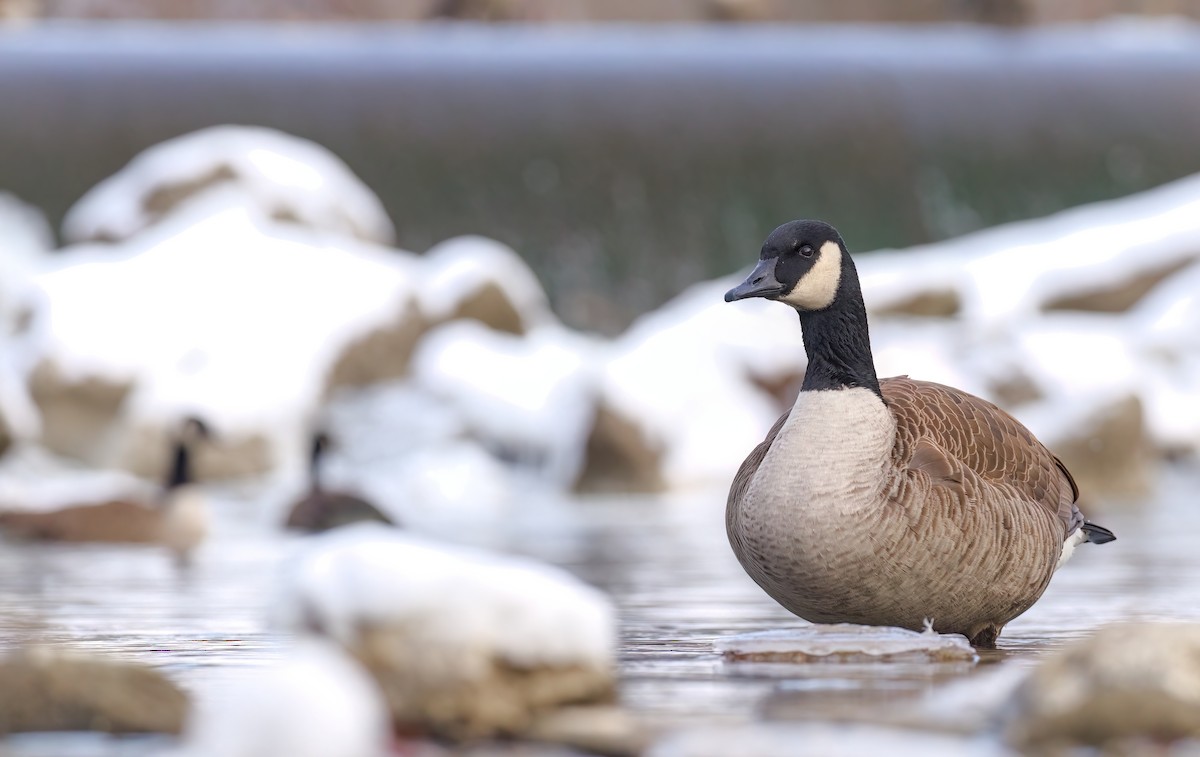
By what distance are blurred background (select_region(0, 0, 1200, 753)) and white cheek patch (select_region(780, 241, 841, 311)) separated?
3.91 feet

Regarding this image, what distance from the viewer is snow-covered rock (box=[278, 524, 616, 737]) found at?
452 centimetres

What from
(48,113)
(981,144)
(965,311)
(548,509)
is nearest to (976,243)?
(965,311)

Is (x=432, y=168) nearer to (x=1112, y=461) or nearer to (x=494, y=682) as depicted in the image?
Result: (x=1112, y=461)

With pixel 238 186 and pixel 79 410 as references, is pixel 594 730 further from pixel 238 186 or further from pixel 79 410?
pixel 238 186

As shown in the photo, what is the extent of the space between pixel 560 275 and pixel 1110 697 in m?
20.6

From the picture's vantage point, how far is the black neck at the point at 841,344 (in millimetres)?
6191

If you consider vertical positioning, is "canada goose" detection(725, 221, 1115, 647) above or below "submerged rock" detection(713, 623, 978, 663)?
above

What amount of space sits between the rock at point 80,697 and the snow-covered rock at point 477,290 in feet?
50.4

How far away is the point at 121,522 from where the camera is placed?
13.0m

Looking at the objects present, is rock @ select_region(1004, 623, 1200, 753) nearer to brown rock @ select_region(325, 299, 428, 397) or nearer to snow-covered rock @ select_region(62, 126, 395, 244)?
brown rock @ select_region(325, 299, 428, 397)

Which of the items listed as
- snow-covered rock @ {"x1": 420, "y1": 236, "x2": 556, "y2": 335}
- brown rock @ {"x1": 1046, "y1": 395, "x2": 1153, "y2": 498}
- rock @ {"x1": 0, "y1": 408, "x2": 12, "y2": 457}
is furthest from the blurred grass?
brown rock @ {"x1": 1046, "y1": 395, "x2": 1153, "y2": 498}

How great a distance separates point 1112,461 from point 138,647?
11653 millimetres

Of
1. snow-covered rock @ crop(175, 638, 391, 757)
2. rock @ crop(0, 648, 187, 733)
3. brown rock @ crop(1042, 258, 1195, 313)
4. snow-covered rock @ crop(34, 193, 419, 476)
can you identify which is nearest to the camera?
snow-covered rock @ crop(175, 638, 391, 757)

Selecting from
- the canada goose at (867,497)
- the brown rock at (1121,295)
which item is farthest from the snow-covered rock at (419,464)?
the brown rock at (1121,295)
